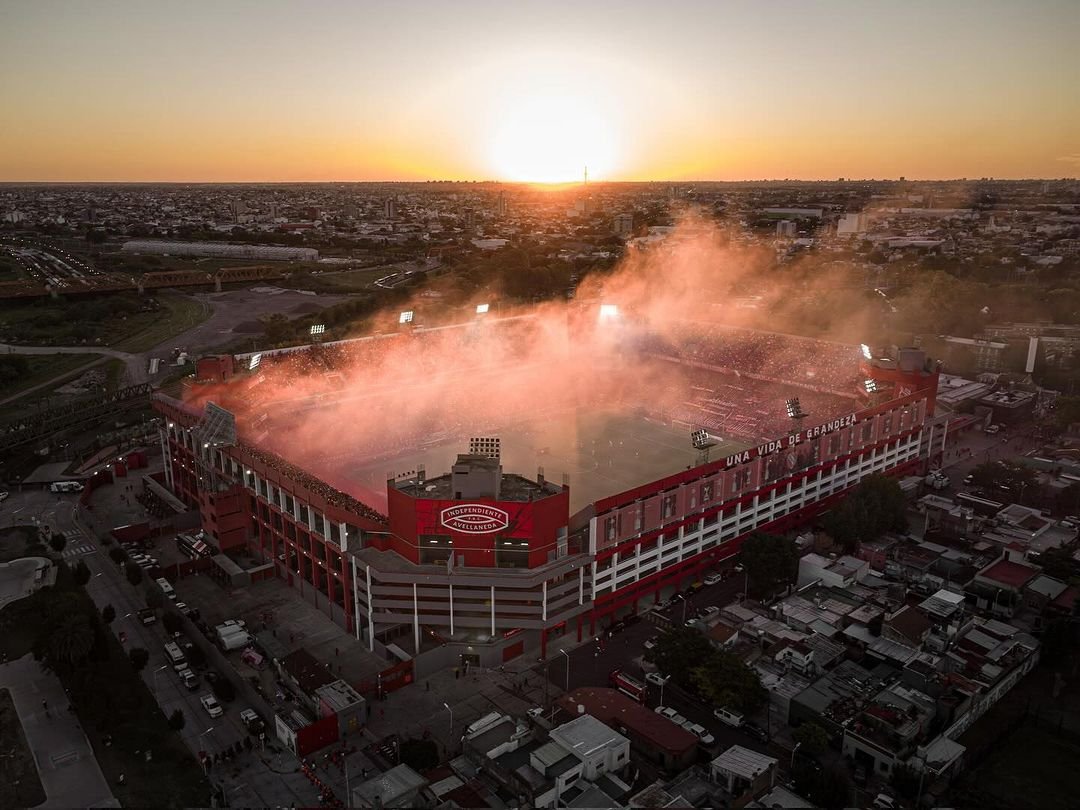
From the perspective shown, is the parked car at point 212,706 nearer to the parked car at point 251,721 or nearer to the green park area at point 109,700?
the parked car at point 251,721

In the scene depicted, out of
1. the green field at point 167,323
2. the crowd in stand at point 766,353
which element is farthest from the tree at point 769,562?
the green field at point 167,323

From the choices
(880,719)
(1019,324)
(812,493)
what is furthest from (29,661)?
(1019,324)

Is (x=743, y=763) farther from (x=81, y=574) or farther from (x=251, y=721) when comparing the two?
(x=81, y=574)

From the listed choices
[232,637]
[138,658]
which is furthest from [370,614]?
[138,658]

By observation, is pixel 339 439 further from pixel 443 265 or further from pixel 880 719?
pixel 443 265

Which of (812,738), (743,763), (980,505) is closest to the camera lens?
(743,763)
